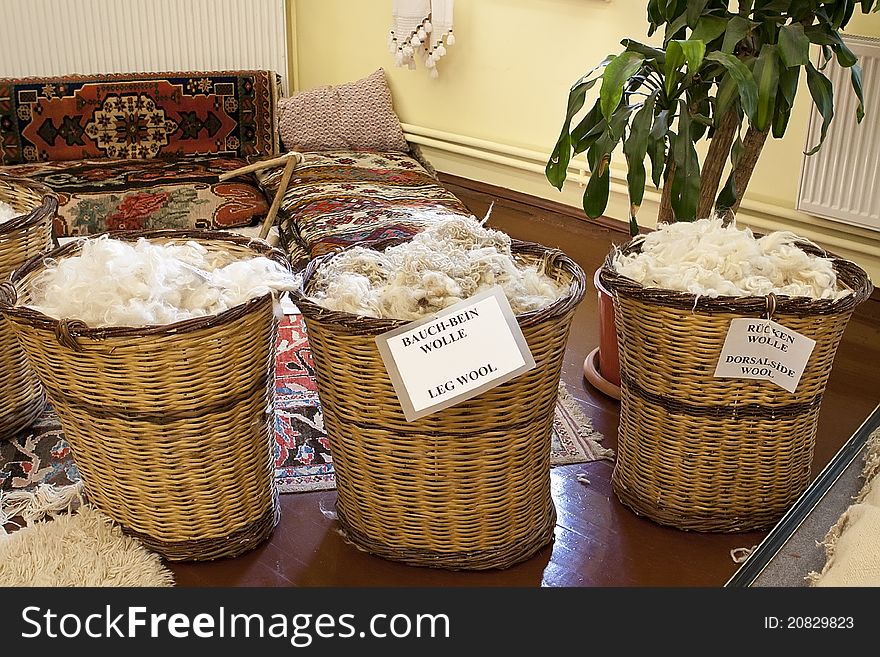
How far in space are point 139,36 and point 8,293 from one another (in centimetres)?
294

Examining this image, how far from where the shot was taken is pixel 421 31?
3730 millimetres

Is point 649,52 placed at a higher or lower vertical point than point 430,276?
higher

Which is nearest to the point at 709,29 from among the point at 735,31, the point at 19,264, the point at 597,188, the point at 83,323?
the point at 735,31

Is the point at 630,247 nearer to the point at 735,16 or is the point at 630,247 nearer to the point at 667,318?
the point at 667,318

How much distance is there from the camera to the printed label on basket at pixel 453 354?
1389 mm

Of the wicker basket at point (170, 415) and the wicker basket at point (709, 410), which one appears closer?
the wicker basket at point (170, 415)

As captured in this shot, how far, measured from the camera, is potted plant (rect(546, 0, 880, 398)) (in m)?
1.91

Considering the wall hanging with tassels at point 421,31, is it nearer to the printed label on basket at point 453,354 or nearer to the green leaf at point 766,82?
the green leaf at point 766,82

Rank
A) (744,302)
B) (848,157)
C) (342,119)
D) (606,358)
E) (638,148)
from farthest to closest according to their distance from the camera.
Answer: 1. (342,119)
2. (848,157)
3. (606,358)
4. (638,148)
5. (744,302)

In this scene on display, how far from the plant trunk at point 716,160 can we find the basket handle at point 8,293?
4.67 feet

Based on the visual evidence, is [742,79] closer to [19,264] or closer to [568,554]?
[568,554]

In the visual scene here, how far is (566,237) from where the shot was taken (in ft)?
11.4

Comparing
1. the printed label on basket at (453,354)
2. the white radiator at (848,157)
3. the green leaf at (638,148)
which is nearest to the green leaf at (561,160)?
the green leaf at (638,148)

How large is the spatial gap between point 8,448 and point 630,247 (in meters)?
1.32
